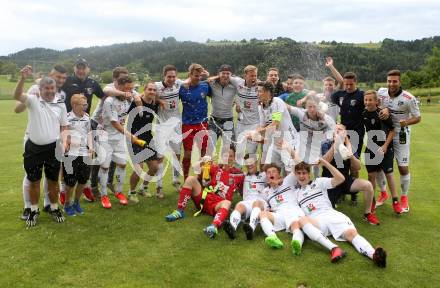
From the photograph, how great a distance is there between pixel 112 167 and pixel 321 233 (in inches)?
186

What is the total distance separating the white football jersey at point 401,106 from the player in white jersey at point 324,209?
214 cm

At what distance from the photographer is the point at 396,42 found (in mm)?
123312

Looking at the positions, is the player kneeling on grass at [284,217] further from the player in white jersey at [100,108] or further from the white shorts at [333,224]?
the player in white jersey at [100,108]

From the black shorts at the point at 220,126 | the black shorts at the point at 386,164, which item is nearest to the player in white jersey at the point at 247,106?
the black shorts at the point at 220,126

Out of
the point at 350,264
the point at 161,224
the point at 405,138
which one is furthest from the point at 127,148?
the point at 405,138

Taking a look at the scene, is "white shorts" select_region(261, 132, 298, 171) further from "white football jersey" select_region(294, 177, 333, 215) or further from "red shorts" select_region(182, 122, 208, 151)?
"red shorts" select_region(182, 122, 208, 151)

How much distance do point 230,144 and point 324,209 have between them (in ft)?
8.67

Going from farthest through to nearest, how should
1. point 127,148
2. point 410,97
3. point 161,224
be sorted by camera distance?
point 127,148 < point 410,97 < point 161,224

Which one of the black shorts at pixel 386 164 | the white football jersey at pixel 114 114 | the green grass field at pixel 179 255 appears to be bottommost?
the green grass field at pixel 179 255

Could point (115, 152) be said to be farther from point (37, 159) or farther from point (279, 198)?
point (279, 198)

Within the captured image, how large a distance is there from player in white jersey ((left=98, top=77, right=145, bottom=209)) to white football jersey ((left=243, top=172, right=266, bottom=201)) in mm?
A: 2305

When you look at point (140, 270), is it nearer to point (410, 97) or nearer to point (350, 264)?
point (350, 264)

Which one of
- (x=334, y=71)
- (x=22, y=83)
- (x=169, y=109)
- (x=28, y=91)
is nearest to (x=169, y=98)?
(x=169, y=109)

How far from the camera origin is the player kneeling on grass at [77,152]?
6.80 meters
